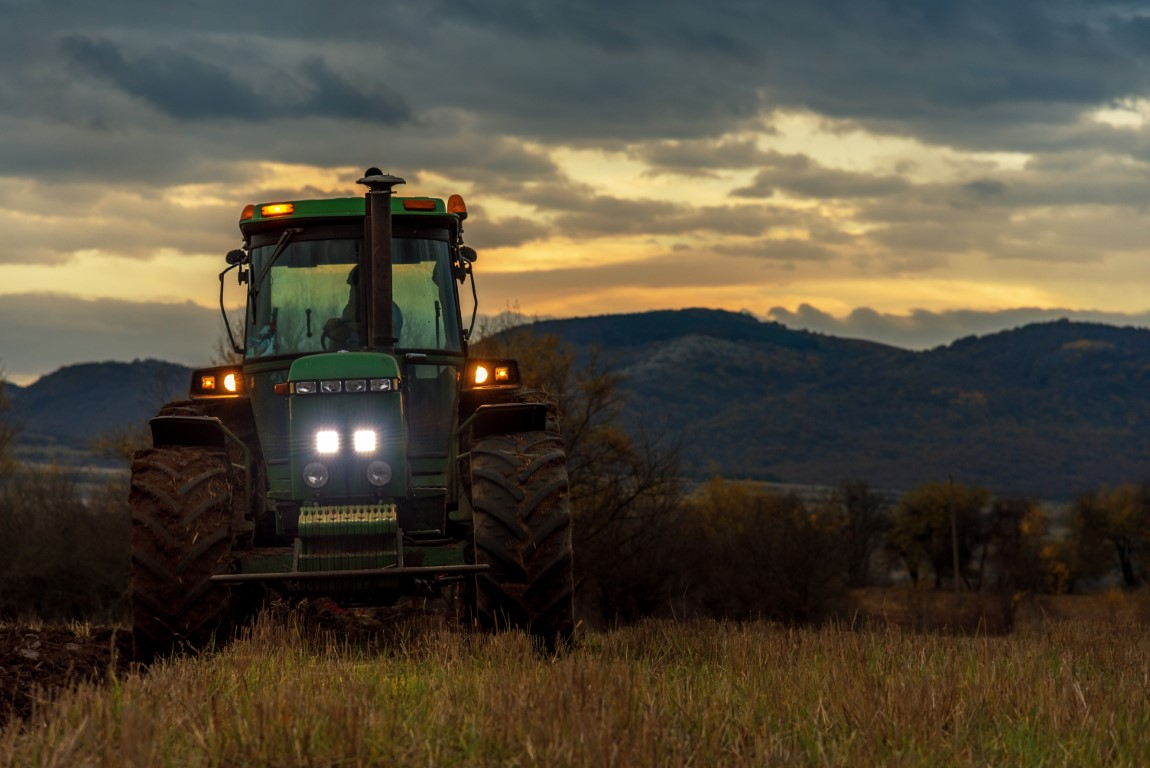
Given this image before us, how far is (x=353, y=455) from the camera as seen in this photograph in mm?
10188

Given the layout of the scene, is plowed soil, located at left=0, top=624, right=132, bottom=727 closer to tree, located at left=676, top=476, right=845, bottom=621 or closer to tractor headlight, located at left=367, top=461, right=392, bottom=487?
tractor headlight, located at left=367, top=461, right=392, bottom=487

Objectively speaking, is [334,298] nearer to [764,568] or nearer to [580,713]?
[580,713]

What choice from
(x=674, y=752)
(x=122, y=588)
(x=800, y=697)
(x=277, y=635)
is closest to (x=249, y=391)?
(x=277, y=635)

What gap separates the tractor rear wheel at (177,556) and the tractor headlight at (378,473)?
1.01 metres

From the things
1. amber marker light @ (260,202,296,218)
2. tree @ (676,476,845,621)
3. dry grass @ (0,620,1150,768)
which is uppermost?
amber marker light @ (260,202,296,218)

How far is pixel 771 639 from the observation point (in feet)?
34.4

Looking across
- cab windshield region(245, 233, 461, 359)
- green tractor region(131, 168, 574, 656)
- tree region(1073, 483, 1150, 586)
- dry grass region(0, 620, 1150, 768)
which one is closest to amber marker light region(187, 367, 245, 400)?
green tractor region(131, 168, 574, 656)

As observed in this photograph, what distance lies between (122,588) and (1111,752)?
42.4 meters

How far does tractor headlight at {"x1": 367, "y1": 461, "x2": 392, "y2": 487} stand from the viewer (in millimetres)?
10180

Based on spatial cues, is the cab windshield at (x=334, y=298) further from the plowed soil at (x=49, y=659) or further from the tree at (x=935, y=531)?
the tree at (x=935, y=531)

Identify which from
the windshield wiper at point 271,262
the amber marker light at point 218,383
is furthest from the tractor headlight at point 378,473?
the windshield wiper at point 271,262

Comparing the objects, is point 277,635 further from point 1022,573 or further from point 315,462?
point 1022,573

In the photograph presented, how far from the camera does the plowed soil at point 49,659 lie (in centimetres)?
870

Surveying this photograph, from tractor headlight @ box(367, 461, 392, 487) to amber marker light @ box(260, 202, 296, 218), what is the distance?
88.3 inches
